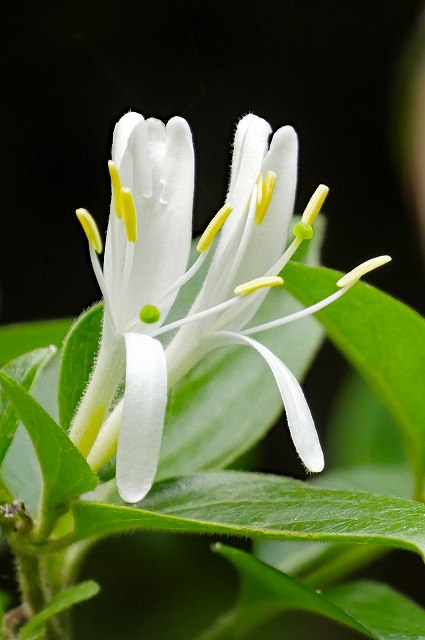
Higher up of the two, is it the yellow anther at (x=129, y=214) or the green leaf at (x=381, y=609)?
the yellow anther at (x=129, y=214)

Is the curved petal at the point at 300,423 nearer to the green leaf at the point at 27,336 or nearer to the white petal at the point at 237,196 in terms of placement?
the white petal at the point at 237,196

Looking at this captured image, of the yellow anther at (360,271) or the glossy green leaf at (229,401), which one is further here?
the glossy green leaf at (229,401)

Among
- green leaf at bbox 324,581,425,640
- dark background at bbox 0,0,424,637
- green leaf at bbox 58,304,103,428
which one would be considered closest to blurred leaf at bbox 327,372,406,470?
green leaf at bbox 324,581,425,640

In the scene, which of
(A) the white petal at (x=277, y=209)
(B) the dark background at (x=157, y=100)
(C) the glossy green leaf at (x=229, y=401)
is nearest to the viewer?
(A) the white petal at (x=277, y=209)

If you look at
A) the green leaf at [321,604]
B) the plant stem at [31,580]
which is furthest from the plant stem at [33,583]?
the green leaf at [321,604]

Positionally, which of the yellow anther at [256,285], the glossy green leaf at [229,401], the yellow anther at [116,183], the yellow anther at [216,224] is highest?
the yellow anther at [116,183]

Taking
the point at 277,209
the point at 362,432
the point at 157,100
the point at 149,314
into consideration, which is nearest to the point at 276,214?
the point at 277,209
